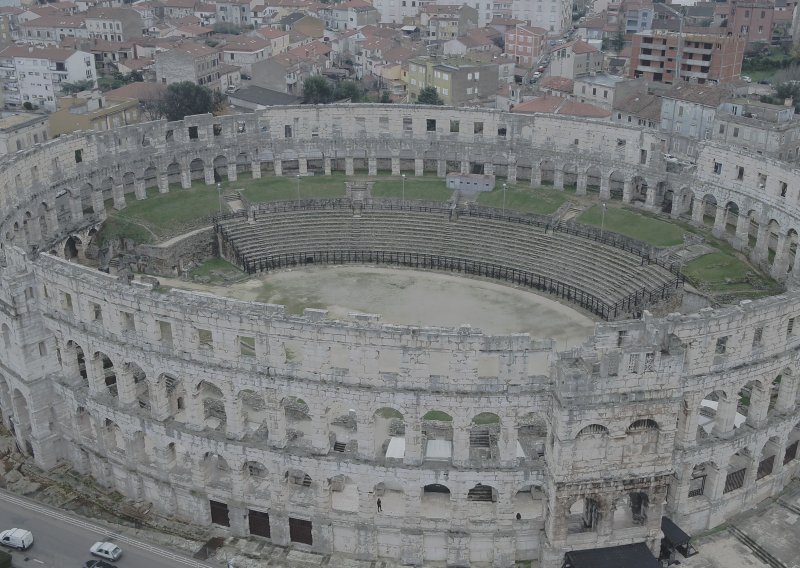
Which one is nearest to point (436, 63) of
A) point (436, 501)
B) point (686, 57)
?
point (686, 57)

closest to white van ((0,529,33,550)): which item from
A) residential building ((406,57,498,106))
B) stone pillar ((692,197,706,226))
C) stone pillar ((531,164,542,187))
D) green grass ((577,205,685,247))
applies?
green grass ((577,205,685,247))

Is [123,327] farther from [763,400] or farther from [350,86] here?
[350,86]

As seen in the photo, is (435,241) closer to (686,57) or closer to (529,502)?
(529,502)

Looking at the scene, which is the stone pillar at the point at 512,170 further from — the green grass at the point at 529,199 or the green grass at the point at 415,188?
the green grass at the point at 415,188

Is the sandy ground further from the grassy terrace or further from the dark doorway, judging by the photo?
the dark doorway

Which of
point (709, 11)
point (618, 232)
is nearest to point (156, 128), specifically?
point (618, 232)

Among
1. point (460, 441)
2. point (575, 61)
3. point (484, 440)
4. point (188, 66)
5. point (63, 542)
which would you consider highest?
point (575, 61)

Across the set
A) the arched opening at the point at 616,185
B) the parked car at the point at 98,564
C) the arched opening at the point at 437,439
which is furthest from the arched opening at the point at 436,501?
the arched opening at the point at 616,185
